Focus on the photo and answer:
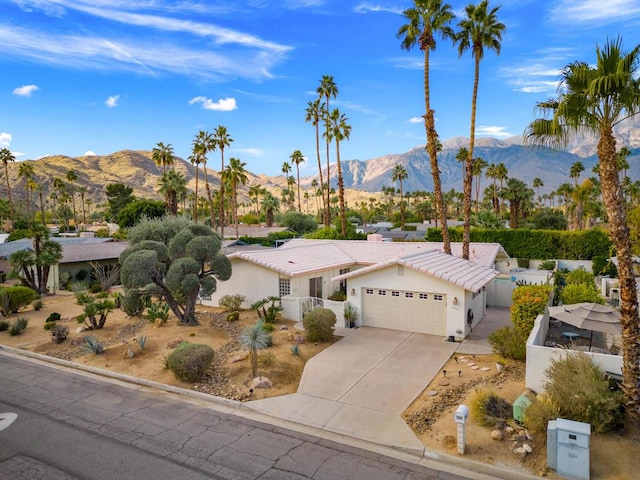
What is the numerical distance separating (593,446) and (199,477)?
890cm

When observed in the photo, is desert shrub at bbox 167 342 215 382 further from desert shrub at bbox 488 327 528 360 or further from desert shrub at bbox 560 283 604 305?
desert shrub at bbox 560 283 604 305

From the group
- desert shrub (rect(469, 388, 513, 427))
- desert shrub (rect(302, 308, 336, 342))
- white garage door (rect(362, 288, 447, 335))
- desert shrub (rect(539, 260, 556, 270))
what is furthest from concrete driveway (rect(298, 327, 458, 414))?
desert shrub (rect(539, 260, 556, 270))

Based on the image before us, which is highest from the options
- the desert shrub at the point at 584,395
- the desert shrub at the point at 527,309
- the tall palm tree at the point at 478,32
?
the tall palm tree at the point at 478,32

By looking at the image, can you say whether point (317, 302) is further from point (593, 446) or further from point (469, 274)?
point (593, 446)

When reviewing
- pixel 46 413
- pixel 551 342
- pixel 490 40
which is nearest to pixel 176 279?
pixel 46 413

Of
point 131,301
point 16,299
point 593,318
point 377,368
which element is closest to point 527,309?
point 593,318

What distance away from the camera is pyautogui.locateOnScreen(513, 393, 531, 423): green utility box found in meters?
10.8

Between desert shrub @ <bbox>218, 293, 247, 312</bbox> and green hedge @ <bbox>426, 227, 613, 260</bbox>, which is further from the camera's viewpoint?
green hedge @ <bbox>426, 227, 613, 260</bbox>

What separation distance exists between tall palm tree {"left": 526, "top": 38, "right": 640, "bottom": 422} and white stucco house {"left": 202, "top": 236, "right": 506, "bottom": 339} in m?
8.54

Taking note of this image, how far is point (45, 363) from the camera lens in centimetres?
1789

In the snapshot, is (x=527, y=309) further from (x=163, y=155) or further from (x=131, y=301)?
(x=163, y=155)

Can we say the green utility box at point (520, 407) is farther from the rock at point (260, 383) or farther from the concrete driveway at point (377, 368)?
the rock at point (260, 383)

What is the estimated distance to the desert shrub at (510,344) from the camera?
1536cm

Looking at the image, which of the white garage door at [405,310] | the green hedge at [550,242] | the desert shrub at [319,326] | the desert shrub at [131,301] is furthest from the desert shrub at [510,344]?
the green hedge at [550,242]
